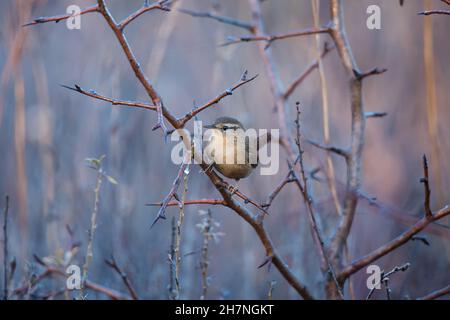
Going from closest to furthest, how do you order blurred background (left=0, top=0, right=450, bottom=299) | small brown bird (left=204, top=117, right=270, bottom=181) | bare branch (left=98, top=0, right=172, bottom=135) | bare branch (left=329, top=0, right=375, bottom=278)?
bare branch (left=98, top=0, right=172, bottom=135) < bare branch (left=329, top=0, right=375, bottom=278) < small brown bird (left=204, top=117, right=270, bottom=181) < blurred background (left=0, top=0, right=450, bottom=299)

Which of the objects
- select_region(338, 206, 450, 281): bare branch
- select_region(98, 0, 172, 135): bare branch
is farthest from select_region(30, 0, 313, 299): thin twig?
select_region(338, 206, 450, 281): bare branch

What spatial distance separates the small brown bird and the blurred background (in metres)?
0.25

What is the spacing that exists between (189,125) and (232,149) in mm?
1139

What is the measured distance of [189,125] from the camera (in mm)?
3820

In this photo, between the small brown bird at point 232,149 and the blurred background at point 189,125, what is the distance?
252 mm

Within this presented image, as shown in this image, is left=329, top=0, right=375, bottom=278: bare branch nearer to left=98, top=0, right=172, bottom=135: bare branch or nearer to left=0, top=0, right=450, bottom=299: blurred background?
left=0, top=0, right=450, bottom=299: blurred background

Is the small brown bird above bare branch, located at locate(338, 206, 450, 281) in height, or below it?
above

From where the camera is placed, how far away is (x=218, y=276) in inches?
165

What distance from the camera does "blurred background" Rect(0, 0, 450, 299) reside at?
342 cm

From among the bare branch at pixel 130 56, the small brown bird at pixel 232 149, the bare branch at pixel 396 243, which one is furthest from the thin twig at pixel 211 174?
the small brown bird at pixel 232 149

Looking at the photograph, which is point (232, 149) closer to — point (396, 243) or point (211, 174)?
point (211, 174)
